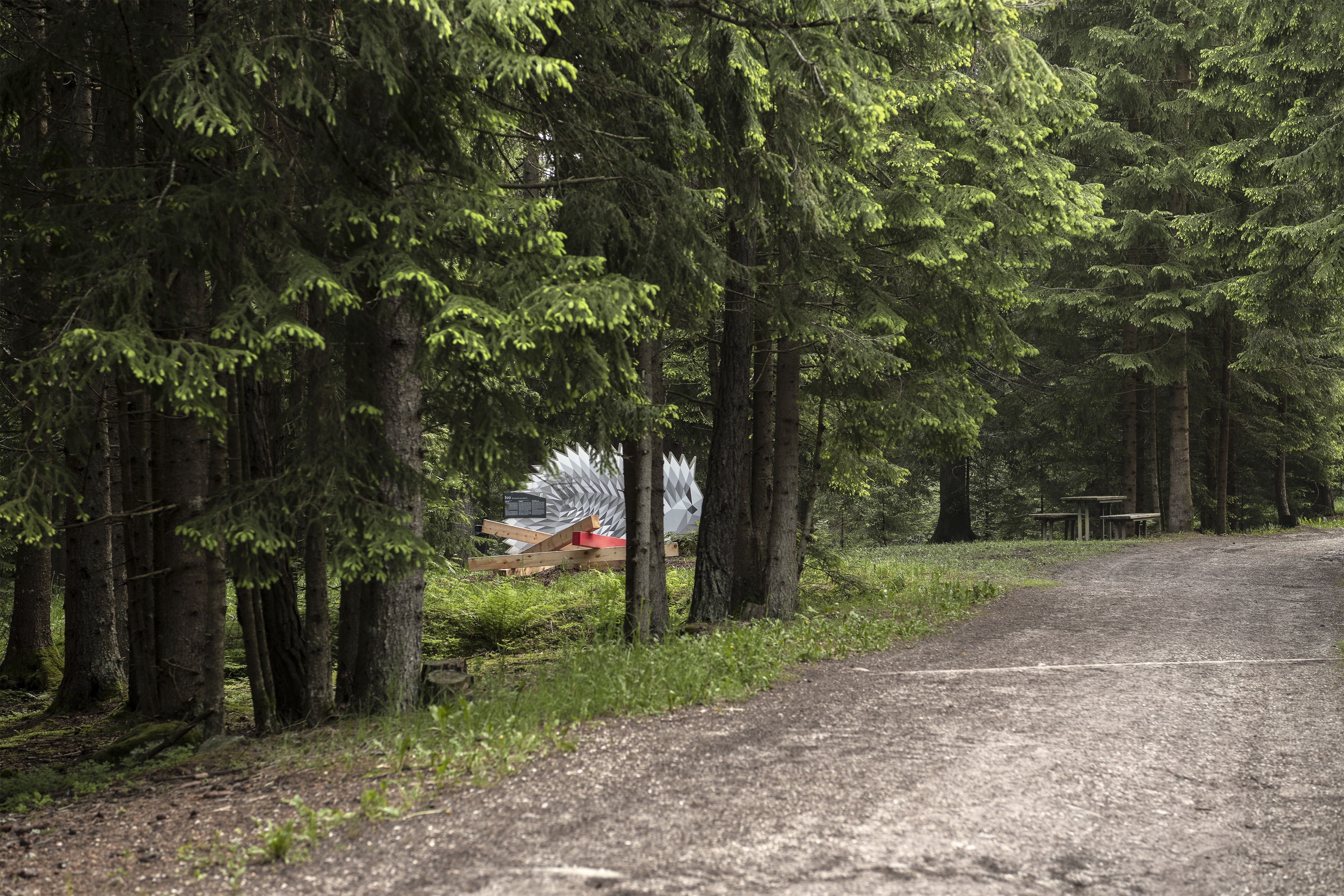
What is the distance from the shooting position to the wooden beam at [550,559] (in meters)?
16.7

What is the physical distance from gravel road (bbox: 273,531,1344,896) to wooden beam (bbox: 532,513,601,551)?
10493mm

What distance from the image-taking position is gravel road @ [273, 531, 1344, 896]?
373 cm

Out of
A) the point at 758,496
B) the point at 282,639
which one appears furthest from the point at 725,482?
the point at 282,639

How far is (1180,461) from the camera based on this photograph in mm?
20547

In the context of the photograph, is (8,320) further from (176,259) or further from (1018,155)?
(1018,155)

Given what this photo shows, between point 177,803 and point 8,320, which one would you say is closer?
point 177,803

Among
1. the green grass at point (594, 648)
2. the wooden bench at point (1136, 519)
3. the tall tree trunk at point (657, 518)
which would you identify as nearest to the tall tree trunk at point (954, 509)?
the wooden bench at point (1136, 519)

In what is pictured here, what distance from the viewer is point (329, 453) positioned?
5723mm

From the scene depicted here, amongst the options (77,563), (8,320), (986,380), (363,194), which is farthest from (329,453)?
(986,380)

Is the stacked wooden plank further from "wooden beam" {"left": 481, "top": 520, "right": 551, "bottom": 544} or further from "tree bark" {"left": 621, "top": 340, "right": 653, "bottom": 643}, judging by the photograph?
"tree bark" {"left": 621, "top": 340, "right": 653, "bottom": 643}

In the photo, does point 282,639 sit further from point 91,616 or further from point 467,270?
point 467,270

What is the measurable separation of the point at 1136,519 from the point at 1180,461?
5.87ft

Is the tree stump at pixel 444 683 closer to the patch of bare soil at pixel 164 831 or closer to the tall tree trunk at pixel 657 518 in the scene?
the patch of bare soil at pixel 164 831

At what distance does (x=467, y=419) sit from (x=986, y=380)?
18.2m
